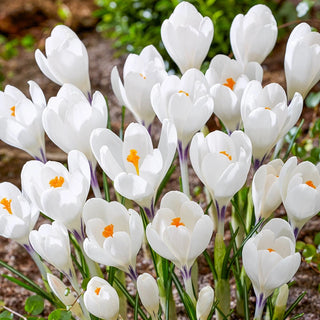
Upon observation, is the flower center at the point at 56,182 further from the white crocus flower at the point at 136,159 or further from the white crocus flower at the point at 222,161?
the white crocus flower at the point at 222,161

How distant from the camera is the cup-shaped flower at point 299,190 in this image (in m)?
0.82

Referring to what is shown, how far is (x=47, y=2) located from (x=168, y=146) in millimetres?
2322

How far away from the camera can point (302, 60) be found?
0.97m

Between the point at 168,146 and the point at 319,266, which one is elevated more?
the point at 168,146

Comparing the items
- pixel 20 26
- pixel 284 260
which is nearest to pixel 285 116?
pixel 284 260

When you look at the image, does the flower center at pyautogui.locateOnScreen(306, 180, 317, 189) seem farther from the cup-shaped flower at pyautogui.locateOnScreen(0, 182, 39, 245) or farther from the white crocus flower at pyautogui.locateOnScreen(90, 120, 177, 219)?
the cup-shaped flower at pyautogui.locateOnScreen(0, 182, 39, 245)

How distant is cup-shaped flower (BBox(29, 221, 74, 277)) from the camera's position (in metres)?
0.83

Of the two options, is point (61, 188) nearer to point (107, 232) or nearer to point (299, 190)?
point (107, 232)

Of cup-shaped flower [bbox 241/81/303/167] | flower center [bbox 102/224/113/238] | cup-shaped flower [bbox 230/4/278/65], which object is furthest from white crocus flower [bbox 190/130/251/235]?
cup-shaped flower [bbox 230/4/278/65]

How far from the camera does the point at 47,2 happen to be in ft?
9.72

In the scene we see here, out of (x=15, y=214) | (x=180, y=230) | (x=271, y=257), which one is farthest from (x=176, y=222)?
(x=15, y=214)

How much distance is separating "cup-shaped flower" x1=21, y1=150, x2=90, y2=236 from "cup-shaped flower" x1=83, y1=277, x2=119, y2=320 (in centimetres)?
10

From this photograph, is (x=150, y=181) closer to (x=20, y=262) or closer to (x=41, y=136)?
(x=41, y=136)

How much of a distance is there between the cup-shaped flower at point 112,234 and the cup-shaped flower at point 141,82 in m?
0.22
